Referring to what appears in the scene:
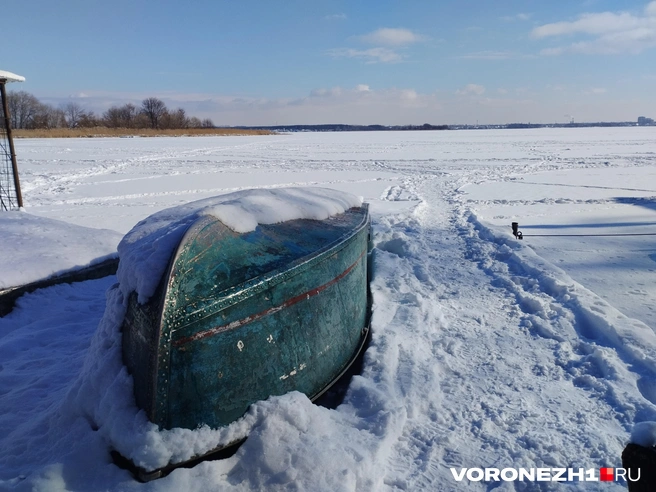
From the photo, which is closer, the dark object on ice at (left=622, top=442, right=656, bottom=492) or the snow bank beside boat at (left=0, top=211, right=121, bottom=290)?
the dark object on ice at (left=622, top=442, right=656, bottom=492)

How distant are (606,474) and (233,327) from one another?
2.03 m

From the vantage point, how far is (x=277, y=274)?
2791mm

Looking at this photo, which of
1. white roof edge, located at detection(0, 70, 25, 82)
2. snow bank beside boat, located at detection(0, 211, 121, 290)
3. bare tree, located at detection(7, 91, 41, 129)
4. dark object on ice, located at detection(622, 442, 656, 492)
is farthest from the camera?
bare tree, located at detection(7, 91, 41, 129)

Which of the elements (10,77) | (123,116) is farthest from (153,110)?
(10,77)

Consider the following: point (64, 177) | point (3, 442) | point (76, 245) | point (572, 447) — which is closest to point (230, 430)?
point (3, 442)

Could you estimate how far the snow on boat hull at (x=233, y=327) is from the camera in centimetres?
241

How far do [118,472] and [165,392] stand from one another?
1.39 feet

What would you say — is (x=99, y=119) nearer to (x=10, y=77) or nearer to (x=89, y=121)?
(x=89, y=121)

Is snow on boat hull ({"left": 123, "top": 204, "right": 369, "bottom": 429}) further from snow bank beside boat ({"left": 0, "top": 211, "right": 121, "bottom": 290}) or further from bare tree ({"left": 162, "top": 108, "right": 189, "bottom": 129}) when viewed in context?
bare tree ({"left": 162, "top": 108, "right": 189, "bottom": 129})

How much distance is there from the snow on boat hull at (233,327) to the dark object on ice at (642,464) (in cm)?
167

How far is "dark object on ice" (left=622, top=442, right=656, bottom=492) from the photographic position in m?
1.70

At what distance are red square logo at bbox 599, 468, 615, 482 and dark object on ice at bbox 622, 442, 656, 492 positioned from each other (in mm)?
717

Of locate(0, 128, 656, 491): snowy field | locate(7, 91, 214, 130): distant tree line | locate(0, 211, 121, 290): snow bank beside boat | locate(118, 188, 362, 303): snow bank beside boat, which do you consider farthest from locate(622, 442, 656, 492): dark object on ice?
locate(7, 91, 214, 130): distant tree line

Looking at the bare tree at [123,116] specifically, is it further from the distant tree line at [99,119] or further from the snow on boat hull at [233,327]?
the snow on boat hull at [233,327]
